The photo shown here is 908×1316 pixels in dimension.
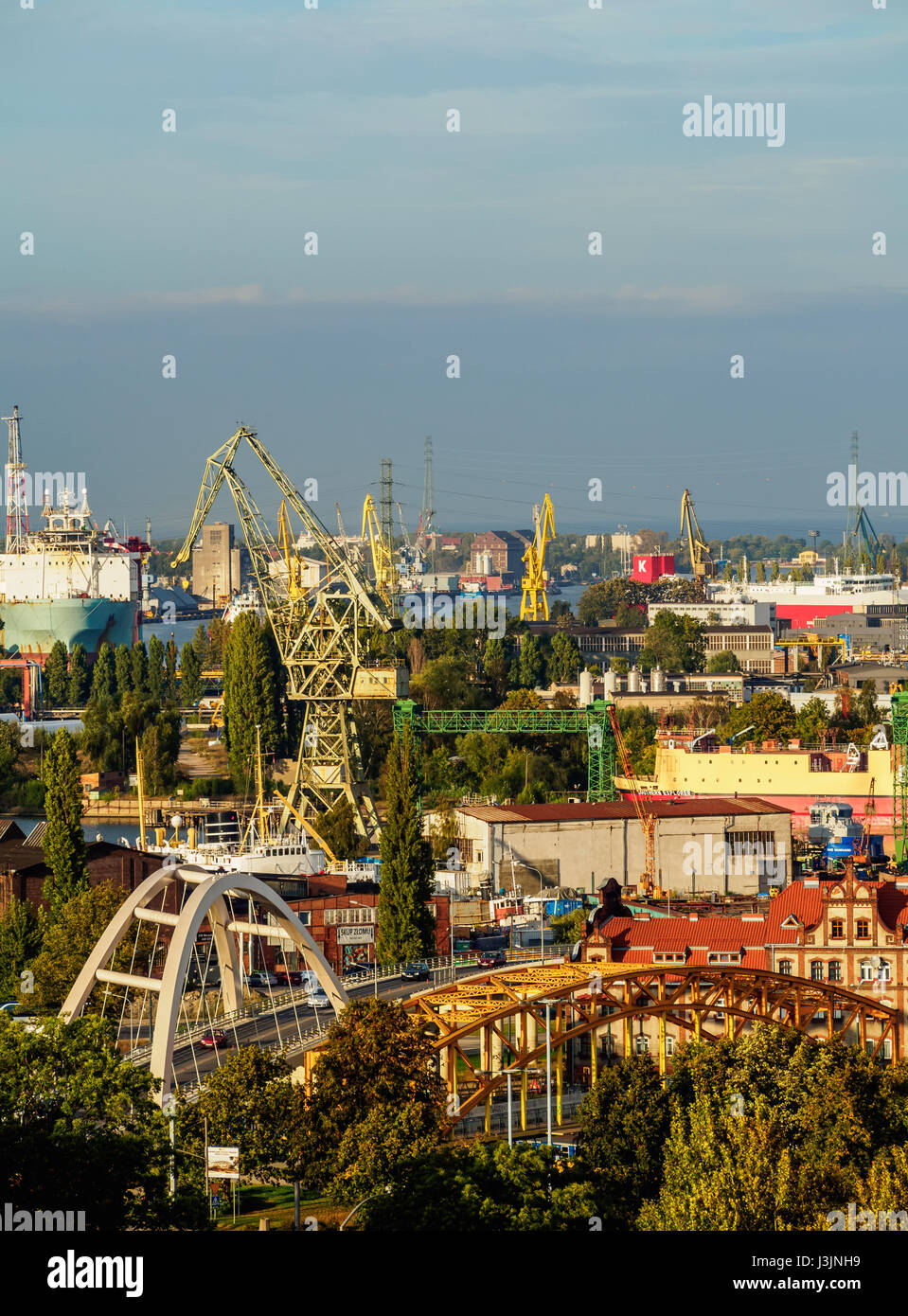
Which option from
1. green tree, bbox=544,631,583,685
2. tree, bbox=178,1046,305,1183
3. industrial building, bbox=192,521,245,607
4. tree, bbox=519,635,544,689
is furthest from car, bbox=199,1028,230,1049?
industrial building, bbox=192,521,245,607

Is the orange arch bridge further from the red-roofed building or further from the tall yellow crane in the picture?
the tall yellow crane

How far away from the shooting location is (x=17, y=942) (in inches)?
1207

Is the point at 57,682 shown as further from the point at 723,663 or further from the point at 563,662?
the point at 723,663

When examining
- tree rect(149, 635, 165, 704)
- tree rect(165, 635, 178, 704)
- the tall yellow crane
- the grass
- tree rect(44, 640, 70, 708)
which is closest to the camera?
the grass

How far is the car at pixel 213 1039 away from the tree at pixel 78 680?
179ft

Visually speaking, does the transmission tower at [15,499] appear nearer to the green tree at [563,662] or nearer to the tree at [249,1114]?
the green tree at [563,662]

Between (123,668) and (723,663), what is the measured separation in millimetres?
31349

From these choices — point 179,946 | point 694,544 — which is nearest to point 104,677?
point 179,946

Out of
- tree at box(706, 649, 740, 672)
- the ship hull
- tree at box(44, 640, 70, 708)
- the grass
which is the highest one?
the ship hull

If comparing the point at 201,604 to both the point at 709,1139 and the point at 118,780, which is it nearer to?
the point at 118,780

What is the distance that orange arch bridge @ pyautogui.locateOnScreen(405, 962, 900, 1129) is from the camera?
24031 mm

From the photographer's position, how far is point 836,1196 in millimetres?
17328

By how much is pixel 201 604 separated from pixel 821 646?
7915 centimetres

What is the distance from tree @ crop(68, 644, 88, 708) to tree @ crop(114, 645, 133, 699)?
1.27 meters
